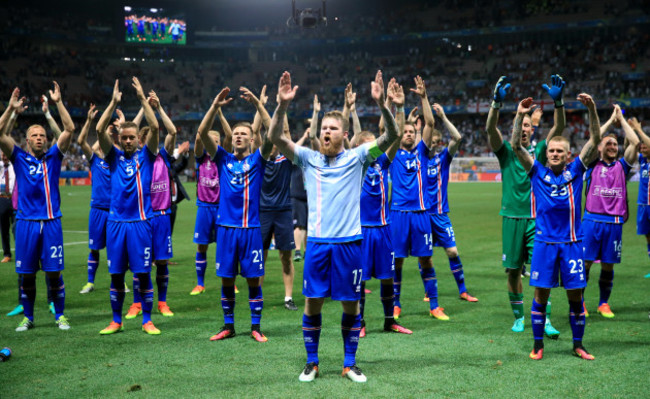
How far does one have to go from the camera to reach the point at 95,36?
58.3 meters

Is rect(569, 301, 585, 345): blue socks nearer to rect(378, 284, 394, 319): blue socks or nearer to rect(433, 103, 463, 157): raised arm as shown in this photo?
rect(378, 284, 394, 319): blue socks

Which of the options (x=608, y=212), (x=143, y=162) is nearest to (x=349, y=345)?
(x=143, y=162)

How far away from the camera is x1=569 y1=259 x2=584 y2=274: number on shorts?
19.7 ft

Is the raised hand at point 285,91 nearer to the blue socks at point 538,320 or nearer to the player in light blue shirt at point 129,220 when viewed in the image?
the player in light blue shirt at point 129,220

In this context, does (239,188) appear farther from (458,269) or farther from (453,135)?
(458,269)

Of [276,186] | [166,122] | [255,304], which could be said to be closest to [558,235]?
[255,304]

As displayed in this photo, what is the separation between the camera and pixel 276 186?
8.88 m

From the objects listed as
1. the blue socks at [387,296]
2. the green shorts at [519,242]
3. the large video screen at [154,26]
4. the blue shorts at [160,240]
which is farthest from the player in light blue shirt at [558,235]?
the large video screen at [154,26]

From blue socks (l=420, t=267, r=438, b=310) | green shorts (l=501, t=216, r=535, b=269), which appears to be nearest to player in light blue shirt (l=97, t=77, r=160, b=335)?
blue socks (l=420, t=267, r=438, b=310)

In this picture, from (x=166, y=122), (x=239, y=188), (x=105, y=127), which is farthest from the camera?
(x=166, y=122)

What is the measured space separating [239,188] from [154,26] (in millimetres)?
58103

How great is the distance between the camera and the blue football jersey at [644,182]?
33.7 feet

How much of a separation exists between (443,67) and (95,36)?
1304 inches

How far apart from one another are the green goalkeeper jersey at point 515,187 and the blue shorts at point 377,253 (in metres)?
1.42
